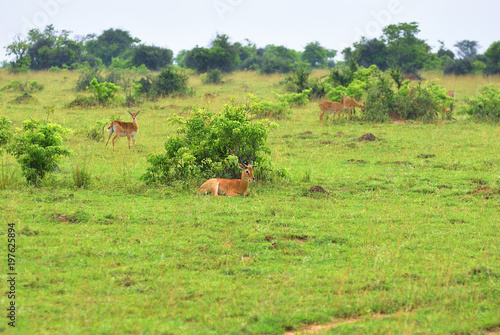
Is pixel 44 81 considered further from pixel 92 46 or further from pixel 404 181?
pixel 92 46

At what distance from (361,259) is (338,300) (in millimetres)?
1206

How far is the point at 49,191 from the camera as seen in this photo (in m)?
8.47

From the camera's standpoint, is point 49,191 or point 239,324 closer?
point 239,324

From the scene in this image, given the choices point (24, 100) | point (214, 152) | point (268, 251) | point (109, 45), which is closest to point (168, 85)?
point (24, 100)

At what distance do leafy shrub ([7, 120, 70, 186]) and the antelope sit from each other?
2.23 meters

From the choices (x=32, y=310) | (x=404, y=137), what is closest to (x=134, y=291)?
(x=32, y=310)

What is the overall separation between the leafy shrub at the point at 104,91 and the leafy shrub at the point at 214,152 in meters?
10.5

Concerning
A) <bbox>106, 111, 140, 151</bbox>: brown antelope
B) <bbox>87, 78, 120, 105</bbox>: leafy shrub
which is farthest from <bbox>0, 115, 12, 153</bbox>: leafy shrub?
<bbox>87, 78, 120, 105</bbox>: leafy shrub

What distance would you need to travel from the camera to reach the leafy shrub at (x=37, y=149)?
8633 millimetres

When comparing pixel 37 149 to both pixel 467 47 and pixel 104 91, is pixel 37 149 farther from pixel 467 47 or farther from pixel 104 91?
pixel 467 47

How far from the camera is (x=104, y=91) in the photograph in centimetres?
1939

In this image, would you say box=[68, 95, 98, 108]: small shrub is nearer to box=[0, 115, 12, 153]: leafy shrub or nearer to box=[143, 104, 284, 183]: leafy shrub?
box=[0, 115, 12, 153]: leafy shrub

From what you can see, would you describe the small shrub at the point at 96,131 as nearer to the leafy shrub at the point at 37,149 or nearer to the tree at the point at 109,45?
the leafy shrub at the point at 37,149

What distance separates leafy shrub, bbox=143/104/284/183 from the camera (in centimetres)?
928
